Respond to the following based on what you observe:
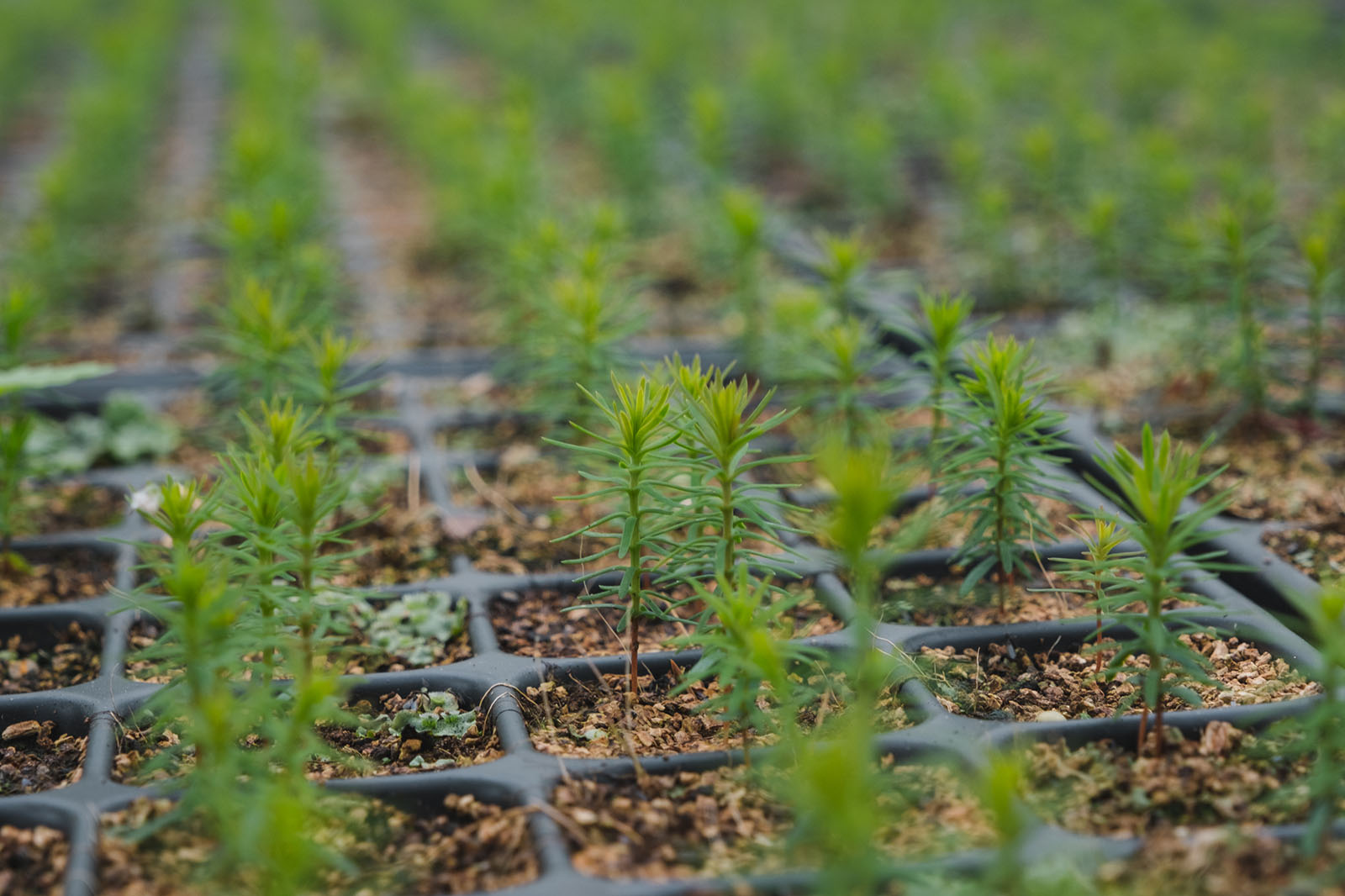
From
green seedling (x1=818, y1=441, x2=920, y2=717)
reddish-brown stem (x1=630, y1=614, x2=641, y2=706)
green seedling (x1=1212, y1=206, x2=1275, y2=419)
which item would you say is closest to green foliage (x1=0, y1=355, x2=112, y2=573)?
reddish-brown stem (x1=630, y1=614, x2=641, y2=706)

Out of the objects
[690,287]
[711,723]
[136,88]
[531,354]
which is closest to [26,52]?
[136,88]

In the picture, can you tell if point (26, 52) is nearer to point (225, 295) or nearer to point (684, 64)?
point (684, 64)

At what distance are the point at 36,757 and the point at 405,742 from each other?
1.72ft

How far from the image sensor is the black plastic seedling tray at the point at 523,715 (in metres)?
1.39

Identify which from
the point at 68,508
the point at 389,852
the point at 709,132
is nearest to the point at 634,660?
the point at 389,852

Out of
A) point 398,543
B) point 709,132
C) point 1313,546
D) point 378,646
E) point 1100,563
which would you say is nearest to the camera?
point 1100,563

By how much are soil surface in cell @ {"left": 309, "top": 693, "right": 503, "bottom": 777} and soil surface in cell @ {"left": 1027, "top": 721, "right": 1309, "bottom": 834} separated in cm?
75

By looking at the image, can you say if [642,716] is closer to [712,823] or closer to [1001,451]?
[712,823]

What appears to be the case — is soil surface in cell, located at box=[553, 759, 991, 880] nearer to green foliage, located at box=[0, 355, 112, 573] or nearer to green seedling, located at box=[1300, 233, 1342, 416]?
green foliage, located at box=[0, 355, 112, 573]

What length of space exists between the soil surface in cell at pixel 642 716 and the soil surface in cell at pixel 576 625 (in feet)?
0.39

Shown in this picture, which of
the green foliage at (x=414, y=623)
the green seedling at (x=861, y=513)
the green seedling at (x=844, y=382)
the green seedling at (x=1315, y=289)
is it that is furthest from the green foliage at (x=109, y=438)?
the green seedling at (x=1315, y=289)

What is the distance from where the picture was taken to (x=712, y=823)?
4.82 feet

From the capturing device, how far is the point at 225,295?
3.64 metres

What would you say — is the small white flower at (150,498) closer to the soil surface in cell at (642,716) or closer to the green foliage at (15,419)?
the green foliage at (15,419)
